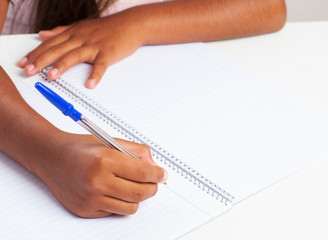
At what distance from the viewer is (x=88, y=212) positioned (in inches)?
27.3

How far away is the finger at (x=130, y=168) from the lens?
68 centimetres

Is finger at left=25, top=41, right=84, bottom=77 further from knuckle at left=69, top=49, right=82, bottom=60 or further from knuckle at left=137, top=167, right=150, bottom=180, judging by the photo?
knuckle at left=137, top=167, right=150, bottom=180

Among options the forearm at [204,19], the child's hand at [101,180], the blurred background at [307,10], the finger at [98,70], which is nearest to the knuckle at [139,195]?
the child's hand at [101,180]

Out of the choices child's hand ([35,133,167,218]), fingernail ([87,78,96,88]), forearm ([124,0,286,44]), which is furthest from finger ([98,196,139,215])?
forearm ([124,0,286,44])

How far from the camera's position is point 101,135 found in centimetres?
68

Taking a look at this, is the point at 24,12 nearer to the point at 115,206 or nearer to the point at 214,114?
the point at 214,114

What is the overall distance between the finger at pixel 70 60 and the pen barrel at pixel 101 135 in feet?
1.00

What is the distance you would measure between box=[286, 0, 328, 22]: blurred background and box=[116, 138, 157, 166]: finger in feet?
4.75

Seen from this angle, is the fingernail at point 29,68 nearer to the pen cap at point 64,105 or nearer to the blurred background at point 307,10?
the pen cap at point 64,105

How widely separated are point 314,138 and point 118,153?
0.35 m

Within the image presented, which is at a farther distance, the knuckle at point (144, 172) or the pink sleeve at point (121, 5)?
the pink sleeve at point (121, 5)

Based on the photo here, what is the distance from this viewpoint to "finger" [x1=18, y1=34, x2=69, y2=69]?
3.29 feet

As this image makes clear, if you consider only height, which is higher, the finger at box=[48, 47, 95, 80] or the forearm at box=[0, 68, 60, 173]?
the finger at box=[48, 47, 95, 80]

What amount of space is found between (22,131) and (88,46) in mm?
296
